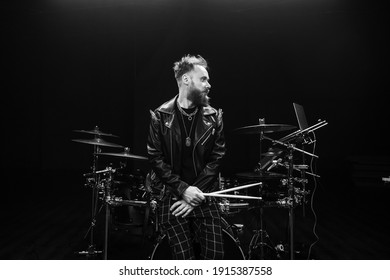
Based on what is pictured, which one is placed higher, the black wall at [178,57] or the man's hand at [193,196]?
the black wall at [178,57]

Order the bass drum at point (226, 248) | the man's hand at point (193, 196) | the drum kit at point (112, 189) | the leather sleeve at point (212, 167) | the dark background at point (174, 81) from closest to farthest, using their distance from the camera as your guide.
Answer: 1. the man's hand at point (193, 196)
2. the leather sleeve at point (212, 167)
3. the bass drum at point (226, 248)
4. the drum kit at point (112, 189)
5. the dark background at point (174, 81)

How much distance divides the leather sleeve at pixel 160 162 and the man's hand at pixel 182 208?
4 centimetres

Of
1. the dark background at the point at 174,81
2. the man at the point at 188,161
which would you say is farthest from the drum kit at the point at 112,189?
the dark background at the point at 174,81

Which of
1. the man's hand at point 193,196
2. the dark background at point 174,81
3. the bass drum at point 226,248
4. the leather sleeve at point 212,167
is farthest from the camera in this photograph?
the dark background at point 174,81

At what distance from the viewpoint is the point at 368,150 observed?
5.81 metres

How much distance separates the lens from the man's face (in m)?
1.83

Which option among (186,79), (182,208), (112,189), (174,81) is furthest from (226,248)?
(174,81)

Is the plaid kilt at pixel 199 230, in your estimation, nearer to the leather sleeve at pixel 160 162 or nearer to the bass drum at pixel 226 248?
the leather sleeve at pixel 160 162

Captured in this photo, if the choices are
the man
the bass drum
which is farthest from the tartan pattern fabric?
the bass drum

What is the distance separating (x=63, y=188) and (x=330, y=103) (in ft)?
17.1

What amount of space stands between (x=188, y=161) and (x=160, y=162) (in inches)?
6.9

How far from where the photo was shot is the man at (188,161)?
67.5 inches

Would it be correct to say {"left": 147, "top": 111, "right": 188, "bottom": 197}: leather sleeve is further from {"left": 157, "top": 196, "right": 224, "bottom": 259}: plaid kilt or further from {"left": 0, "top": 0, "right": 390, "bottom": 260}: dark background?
{"left": 0, "top": 0, "right": 390, "bottom": 260}: dark background

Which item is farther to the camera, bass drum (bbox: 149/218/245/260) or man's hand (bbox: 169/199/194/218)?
bass drum (bbox: 149/218/245/260)
